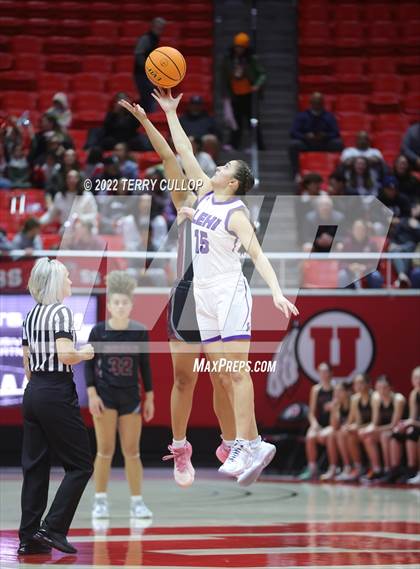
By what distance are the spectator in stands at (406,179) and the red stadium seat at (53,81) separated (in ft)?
19.2

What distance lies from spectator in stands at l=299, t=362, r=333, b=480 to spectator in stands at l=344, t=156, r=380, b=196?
2.38 meters

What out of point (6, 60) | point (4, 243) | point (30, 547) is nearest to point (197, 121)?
point (4, 243)

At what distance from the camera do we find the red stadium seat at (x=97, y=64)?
64.2 ft

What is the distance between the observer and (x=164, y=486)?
1512 centimetres

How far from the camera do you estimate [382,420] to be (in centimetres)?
1549

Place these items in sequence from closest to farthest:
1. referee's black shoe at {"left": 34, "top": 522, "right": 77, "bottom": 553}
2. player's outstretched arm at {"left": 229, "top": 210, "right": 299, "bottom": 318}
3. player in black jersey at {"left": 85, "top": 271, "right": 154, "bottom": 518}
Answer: player's outstretched arm at {"left": 229, "top": 210, "right": 299, "bottom": 318}, referee's black shoe at {"left": 34, "top": 522, "right": 77, "bottom": 553}, player in black jersey at {"left": 85, "top": 271, "right": 154, "bottom": 518}

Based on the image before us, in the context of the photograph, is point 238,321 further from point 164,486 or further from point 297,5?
point 297,5

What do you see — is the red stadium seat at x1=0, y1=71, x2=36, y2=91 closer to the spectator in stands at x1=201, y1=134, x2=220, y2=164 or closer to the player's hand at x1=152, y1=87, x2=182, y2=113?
the spectator in stands at x1=201, y1=134, x2=220, y2=164

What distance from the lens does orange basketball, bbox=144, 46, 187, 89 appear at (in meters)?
7.40

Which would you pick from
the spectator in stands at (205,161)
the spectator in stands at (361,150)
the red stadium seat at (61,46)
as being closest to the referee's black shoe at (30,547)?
the spectator in stands at (205,161)

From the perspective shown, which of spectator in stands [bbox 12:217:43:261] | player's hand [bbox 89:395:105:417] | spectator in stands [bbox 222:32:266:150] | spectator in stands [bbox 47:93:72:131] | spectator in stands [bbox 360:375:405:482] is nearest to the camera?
player's hand [bbox 89:395:105:417]

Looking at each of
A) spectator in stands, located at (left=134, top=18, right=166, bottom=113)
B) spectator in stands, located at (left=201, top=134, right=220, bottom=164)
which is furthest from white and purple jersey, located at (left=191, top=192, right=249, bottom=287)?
spectator in stands, located at (left=201, top=134, right=220, bottom=164)

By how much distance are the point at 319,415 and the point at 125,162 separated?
5.06 meters

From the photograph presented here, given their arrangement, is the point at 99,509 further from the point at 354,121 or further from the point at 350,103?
the point at 350,103
